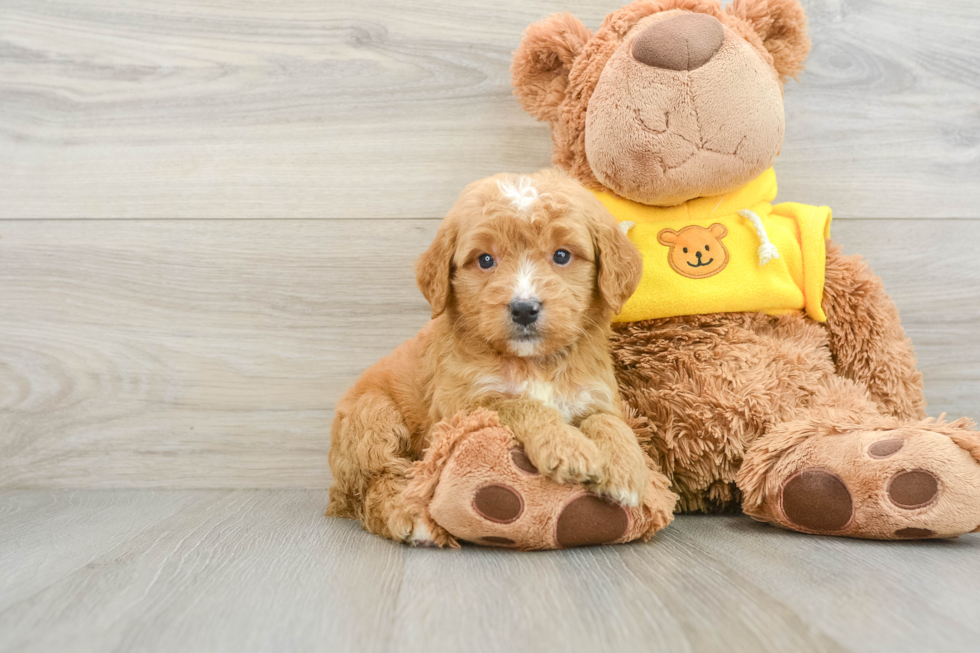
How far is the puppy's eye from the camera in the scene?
1315mm

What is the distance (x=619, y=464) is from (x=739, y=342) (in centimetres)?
49

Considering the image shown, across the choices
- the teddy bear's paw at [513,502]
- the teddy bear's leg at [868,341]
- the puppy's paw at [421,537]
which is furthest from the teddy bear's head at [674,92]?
the puppy's paw at [421,537]

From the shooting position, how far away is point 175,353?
77.5 inches

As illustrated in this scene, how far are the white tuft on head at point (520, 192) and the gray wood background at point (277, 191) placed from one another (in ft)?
2.00

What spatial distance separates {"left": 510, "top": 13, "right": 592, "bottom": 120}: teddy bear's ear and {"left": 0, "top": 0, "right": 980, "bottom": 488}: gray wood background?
10.2 inches

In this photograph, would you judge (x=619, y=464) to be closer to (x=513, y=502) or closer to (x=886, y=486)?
(x=513, y=502)

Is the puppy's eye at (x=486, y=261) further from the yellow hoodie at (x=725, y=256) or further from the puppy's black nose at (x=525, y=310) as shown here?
the yellow hoodie at (x=725, y=256)

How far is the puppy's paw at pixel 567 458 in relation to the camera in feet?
3.76

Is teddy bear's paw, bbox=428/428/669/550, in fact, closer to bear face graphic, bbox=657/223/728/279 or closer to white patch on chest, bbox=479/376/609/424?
white patch on chest, bbox=479/376/609/424

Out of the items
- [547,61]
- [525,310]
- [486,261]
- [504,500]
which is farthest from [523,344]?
[547,61]

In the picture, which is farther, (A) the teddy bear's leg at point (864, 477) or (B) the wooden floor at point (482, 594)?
(A) the teddy bear's leg at point (864, 477)

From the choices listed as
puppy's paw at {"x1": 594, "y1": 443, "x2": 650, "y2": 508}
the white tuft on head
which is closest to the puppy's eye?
the white tuft on head

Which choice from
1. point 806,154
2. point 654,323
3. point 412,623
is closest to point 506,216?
point 654,323

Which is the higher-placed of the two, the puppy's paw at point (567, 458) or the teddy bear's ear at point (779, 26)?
the teddy bear's ear at point (779, 26)
